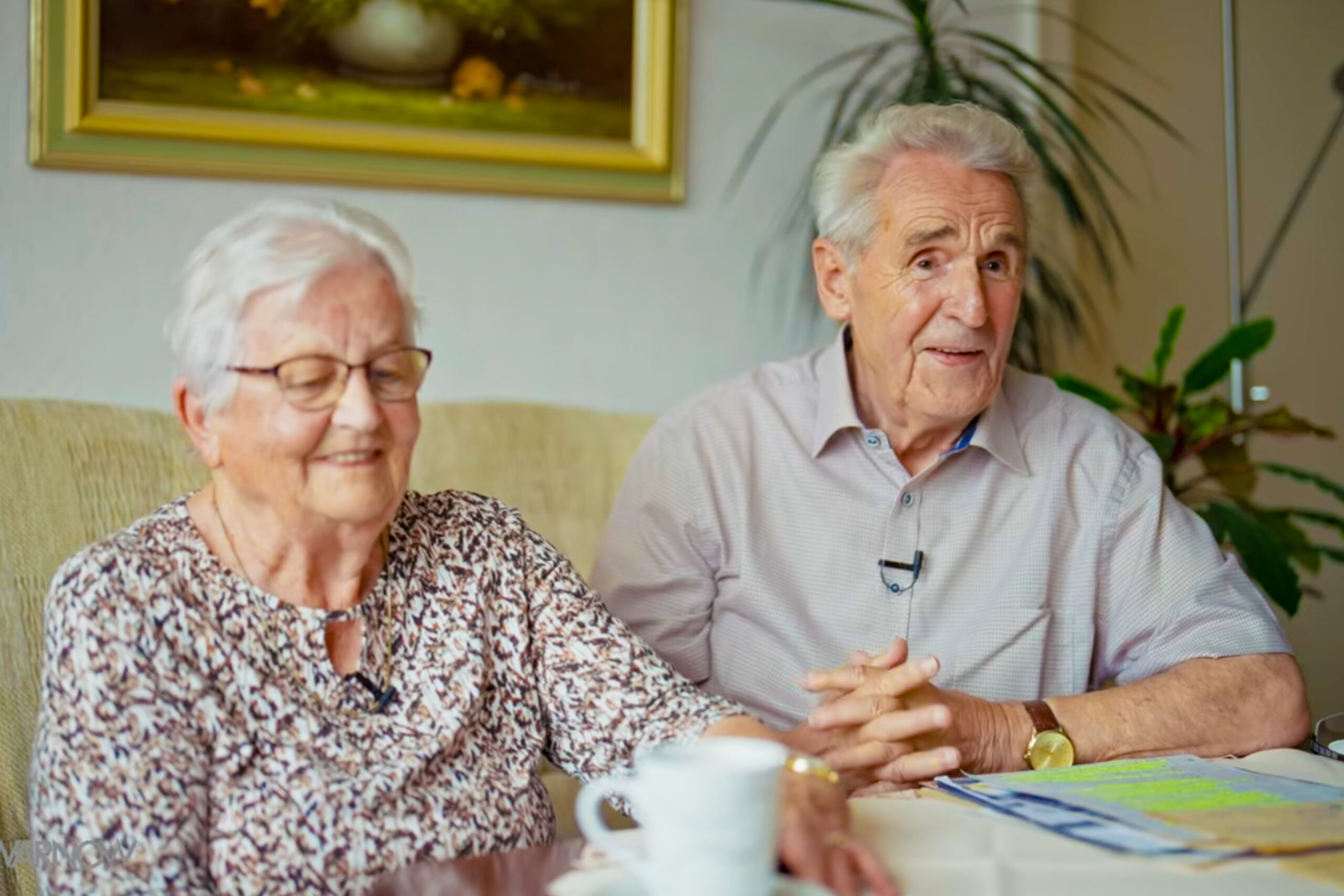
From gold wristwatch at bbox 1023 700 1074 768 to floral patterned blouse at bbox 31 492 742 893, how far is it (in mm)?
418

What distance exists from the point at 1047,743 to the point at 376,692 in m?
0.78

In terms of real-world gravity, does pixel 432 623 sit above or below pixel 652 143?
below

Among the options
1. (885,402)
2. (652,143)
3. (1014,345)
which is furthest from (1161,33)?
(885,402)

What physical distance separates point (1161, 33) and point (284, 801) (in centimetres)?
291

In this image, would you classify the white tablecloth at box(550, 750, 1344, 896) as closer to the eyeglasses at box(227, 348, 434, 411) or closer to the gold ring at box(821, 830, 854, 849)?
the gold ring at box(821, 830, 854, 849)

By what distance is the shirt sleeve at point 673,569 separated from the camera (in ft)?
6.31

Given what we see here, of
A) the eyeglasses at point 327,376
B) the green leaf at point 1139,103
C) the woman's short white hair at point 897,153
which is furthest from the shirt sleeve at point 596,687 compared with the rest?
the green leaf at point 1139,103

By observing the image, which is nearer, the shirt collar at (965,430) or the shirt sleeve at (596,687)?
the shirt sleeve at (596,687)

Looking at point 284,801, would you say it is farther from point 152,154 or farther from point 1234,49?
point 1234,49

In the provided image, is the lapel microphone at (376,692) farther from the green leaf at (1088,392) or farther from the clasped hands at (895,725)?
the green leaf at (1088,392)

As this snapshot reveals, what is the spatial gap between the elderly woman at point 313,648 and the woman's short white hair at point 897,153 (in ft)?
2.46

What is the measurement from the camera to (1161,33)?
3.31 m

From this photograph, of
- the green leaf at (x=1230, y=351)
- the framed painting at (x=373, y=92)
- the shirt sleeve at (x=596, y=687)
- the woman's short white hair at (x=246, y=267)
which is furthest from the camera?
the green leaf at (x=1230, y=351)

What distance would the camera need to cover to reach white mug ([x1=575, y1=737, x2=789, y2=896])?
0.84 meters
